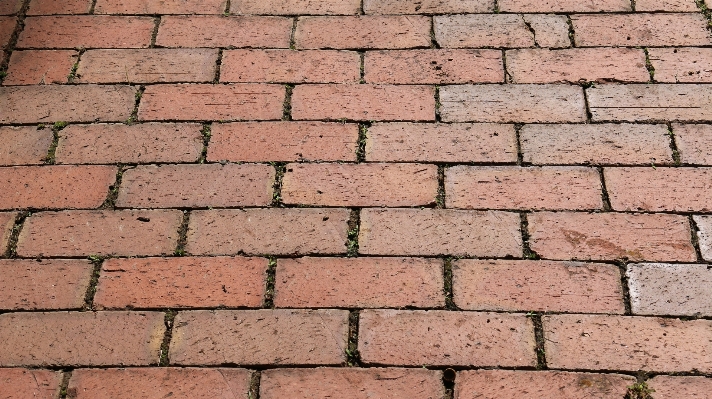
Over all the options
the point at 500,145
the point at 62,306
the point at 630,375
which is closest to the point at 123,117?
the point at 62,306

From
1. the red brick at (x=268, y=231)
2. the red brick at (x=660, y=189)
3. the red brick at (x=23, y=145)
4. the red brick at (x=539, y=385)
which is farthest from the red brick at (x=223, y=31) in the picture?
the red brick at (x=539, y=385)

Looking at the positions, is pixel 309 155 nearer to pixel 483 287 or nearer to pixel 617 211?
pixel 483 287

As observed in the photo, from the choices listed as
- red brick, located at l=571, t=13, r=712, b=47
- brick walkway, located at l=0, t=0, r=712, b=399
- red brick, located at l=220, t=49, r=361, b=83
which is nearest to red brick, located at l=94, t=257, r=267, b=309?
brick walkway, located at l=0, t=0, r=712, b=399

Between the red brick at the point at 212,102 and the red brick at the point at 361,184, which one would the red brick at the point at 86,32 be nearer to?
the red brick at the point at 212,102

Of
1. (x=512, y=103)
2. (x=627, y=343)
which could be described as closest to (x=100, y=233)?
(x=512, y=103)

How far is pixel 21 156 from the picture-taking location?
184 centimetres

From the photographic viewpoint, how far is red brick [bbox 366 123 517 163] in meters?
1.80

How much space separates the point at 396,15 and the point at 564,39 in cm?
47

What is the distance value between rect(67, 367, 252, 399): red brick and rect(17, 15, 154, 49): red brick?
0.97 meters

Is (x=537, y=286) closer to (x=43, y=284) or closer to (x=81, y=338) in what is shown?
(x=81, y=338)

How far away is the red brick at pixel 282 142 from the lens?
5.94ft

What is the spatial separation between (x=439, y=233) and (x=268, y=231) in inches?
15.1

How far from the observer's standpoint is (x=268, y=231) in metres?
1.68

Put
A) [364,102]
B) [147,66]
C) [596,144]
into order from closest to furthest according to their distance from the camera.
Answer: [596,144] → [364,102] → [147,66]
